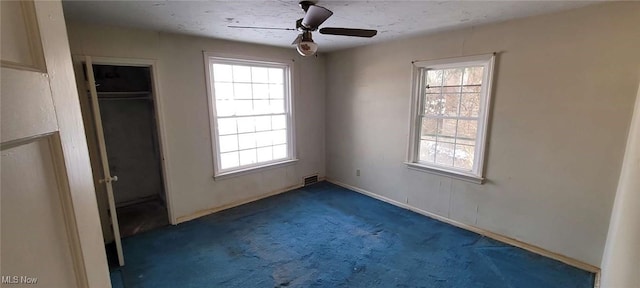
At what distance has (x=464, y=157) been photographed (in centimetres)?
330

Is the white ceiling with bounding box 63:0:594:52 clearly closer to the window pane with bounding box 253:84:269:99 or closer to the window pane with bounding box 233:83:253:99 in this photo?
the window pane with bounding box 233:83:253:99

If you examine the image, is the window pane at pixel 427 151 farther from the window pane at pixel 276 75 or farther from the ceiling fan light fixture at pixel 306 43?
the window pane at pixel 276 75

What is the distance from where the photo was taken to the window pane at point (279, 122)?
4324mm

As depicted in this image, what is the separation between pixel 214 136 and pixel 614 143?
4179mm

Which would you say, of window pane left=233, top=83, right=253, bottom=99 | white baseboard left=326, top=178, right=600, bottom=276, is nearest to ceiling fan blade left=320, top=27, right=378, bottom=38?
window pane left=233, top=83, right=253, bottom=99

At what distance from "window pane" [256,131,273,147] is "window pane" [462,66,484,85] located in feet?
9.25

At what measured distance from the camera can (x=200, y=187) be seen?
3.63 metres

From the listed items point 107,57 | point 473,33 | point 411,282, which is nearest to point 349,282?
point 411,282

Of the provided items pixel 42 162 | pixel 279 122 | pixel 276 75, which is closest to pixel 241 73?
pixel 276 75

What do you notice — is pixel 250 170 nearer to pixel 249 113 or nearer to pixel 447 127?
pixel 249 113

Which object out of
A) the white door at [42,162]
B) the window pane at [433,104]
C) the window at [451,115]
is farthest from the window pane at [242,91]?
the white door at [42,162]

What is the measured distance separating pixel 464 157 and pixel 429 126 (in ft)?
1.92

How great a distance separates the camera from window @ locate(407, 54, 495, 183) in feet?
10.0

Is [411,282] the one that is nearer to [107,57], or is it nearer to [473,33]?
[473,33]
